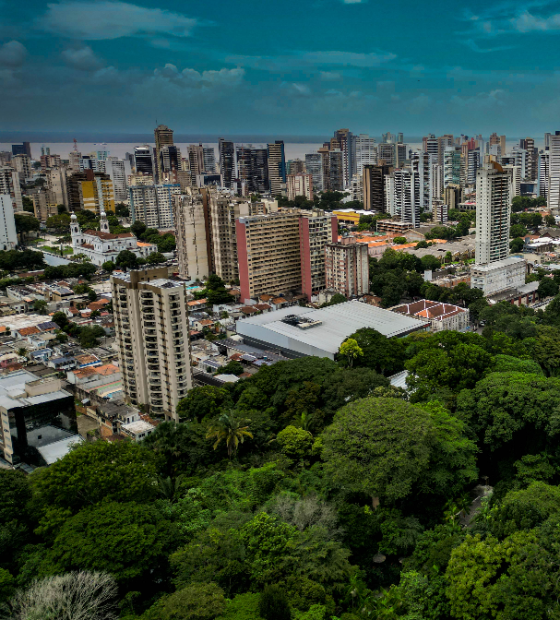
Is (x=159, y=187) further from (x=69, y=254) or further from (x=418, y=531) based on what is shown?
(x=418, y=531)

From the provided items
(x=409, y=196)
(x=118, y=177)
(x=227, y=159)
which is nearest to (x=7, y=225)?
(x=118, y=177)

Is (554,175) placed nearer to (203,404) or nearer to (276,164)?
(276,164)

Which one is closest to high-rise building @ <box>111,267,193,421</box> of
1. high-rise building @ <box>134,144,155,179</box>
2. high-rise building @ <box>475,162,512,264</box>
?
high-rise building @ <box>475,162,512,264</box>

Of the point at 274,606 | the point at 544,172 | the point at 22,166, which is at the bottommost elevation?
the point at 274,606

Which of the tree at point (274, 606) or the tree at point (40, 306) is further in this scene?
the tree at point (40, 306)

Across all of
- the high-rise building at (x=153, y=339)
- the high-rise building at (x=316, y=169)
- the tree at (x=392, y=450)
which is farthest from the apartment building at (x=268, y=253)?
the high-rise building at (x=316, y=169)

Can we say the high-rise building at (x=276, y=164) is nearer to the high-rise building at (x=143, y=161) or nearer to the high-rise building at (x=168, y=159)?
the high-rise building at (x=168, y=159)

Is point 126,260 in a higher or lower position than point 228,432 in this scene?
higher
